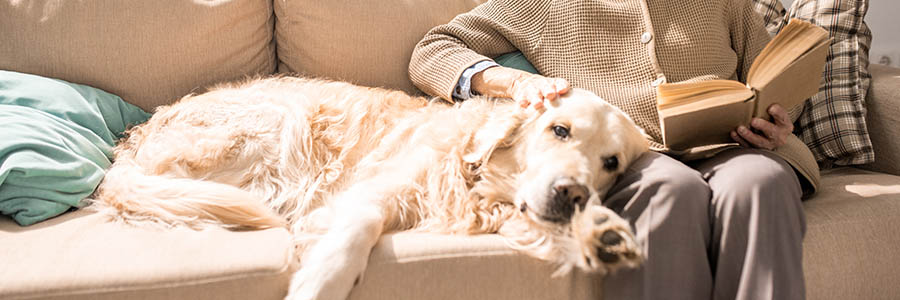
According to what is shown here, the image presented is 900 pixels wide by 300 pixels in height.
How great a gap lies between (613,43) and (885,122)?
3.46 ft

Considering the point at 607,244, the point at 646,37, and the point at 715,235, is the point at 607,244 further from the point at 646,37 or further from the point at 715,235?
the point at 646,37

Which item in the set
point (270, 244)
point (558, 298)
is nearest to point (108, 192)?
point (270, 244)

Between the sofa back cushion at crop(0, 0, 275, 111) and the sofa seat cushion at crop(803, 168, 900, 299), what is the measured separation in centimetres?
191

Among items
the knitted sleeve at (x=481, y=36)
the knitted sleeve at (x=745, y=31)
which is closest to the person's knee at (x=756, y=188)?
the knitted sleeve at (x=745, y=31)

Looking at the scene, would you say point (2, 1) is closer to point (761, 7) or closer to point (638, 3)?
point (638, 3)

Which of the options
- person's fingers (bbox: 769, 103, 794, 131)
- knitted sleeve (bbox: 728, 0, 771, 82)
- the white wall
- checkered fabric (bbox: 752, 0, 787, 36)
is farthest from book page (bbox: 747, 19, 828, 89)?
the white wall

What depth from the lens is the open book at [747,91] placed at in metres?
1.20

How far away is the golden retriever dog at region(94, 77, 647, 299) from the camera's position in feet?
3.70

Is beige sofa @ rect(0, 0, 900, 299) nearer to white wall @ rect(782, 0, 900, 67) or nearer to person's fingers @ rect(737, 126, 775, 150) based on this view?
person's fingers @ rect(737, 126, 775, 150)

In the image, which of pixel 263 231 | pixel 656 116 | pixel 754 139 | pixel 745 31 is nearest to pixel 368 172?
pixel 263 231

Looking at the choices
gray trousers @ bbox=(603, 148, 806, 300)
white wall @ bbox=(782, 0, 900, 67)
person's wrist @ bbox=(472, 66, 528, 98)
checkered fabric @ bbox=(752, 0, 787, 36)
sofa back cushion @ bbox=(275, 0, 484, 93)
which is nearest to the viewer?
gray trousers @ bbox=(603, 148, 806, 300)

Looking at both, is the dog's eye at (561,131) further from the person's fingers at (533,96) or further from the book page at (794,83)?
the book page at (794,83)

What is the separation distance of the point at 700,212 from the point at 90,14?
6.43 ft

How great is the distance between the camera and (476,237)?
1229 millimetres
